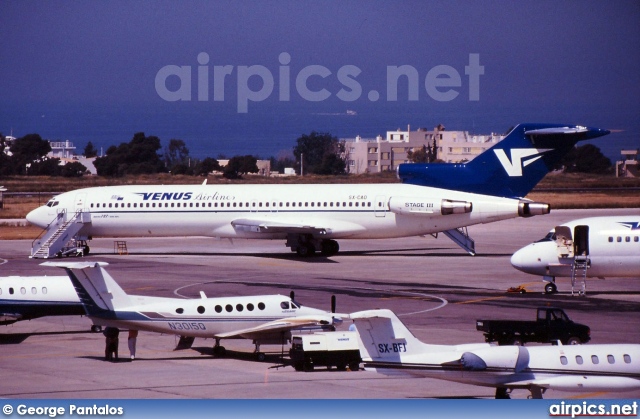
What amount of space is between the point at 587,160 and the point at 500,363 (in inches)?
5348

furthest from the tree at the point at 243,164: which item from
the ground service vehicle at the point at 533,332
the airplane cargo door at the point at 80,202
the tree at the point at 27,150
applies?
the ground service vehicle at the point at 533,332

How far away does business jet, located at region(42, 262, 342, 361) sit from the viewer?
97.7ft

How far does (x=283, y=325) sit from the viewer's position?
29.6 meters

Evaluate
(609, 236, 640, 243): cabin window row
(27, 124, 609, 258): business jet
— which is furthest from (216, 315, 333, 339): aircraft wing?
(27, 124, 609, 258): business jet

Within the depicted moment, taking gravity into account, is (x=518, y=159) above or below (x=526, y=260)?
above

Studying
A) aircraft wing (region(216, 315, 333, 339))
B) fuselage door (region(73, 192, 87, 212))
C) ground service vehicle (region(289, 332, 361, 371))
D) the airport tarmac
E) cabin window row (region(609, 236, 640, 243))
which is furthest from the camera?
fuselage door (region(73, 192, 87, 212))

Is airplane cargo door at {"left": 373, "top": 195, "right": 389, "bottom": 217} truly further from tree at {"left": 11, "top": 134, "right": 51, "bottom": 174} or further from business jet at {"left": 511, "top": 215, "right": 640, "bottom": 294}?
tree at {"left": 11, "top": 134, "right": 51, "bottom": 174}

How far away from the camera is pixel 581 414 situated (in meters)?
19.6

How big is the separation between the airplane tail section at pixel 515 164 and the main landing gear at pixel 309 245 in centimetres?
749

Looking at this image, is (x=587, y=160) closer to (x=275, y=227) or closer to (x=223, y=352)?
(x=275, y=227)

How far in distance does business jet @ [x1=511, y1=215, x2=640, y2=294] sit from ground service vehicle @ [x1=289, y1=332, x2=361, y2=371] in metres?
16.9

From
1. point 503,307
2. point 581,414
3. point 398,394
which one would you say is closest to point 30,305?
point 398,394

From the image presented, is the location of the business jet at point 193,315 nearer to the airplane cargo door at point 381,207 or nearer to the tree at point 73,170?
the airplane cargo door at point 381,207

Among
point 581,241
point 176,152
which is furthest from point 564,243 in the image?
point 176,152
